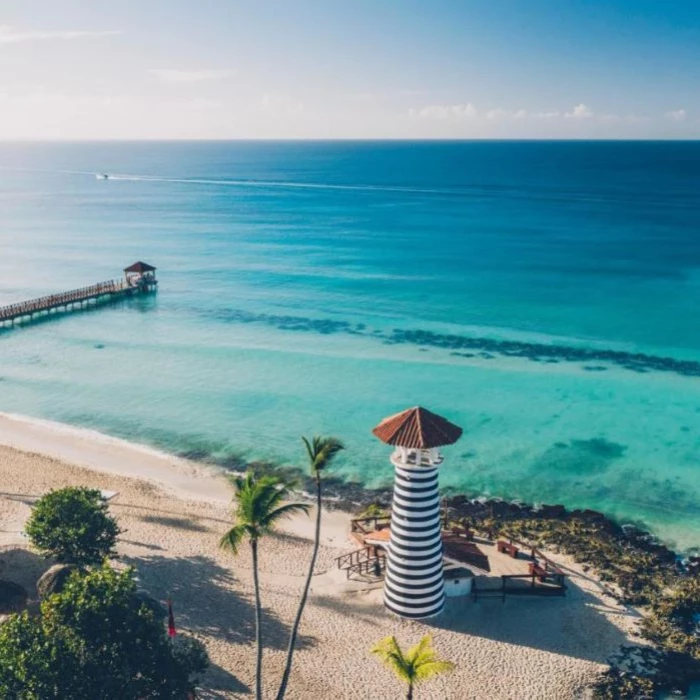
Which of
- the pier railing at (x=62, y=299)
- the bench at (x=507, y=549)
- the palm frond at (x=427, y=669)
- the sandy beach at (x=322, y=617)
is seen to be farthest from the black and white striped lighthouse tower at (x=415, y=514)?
the pier railing at (x=62, y=299)

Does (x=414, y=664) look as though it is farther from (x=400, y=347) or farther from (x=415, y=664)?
(x=400, y=347)

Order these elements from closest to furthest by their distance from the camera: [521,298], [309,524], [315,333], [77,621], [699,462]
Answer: [77,621], [309,524], [699,462], [315,333], [521,298]

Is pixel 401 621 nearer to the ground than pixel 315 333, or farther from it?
nearer to the ground

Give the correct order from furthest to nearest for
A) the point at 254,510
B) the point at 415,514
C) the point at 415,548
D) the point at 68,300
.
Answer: the point at 68,300 → the point at 415,548 → the point at 415,514 → the point at 254,510

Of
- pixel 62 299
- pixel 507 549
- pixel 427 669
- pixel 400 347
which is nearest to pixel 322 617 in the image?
pixel 507 549

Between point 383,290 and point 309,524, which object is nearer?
point 309,524

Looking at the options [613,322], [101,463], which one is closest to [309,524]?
[101,463]

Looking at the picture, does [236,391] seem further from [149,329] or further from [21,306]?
[21,306]

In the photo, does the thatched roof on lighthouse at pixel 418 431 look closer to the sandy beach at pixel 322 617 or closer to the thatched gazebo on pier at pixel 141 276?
the sandy beach at pixel 322 617
